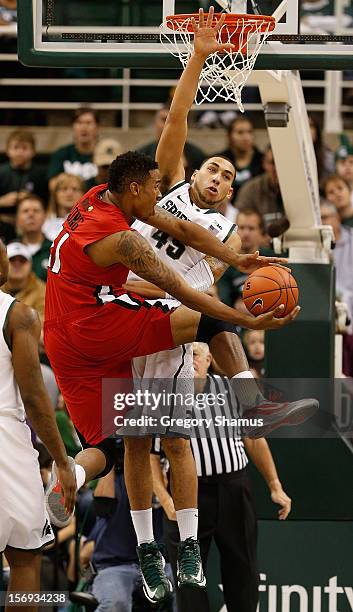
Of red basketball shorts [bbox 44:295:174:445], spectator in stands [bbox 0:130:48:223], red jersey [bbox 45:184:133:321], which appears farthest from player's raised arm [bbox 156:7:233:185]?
spectator in stands [bbox 0:130:48:223]

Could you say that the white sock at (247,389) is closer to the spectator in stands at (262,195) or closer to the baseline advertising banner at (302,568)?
the baseline advertising banner at (302,568)

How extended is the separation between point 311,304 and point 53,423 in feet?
9.98

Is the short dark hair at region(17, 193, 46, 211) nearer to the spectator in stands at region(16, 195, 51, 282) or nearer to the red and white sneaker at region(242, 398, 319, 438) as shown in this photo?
the spectator in stands at region(16, 195, 51, 282)

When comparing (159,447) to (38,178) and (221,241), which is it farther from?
(38,178)

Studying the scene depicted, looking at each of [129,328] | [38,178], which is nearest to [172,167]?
[129,328]

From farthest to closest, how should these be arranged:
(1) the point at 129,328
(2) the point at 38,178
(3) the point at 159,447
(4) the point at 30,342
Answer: (2) the point at 38,178
(3) the point at 159,447
(1) the point at 129,328
(4) the point at 30,342

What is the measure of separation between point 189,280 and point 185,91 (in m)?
1.11

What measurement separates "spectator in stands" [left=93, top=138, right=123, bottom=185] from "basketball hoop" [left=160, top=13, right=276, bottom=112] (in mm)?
5169

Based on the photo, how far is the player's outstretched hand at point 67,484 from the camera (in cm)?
679

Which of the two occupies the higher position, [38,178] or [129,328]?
[38,178]

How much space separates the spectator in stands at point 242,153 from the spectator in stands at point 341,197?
0.90 metres

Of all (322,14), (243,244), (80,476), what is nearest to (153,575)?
(80,476)

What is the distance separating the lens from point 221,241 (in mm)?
7383

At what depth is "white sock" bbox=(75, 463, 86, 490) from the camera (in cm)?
694
